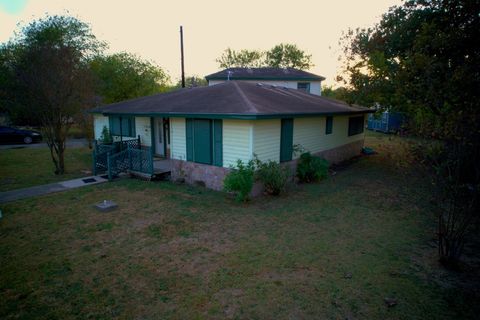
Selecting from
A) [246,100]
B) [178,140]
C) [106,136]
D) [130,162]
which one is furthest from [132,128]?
[246,100]

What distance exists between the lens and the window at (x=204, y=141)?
10.5 meters

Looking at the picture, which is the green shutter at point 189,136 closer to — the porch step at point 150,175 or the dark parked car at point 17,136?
the porch step at point 150,175

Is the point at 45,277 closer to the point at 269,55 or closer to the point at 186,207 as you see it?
the point at 186,207

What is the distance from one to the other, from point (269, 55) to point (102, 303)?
62838 mm

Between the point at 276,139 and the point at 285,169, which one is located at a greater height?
the point at 276,139

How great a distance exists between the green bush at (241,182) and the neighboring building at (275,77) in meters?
22.2

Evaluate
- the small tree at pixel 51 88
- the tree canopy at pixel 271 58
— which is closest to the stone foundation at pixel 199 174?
the small tree at pixel 51 88

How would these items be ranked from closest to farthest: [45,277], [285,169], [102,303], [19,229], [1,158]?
[102,303] < [45,277] < [19,229] < [285,169] < [1,158]

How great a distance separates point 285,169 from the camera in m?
10.3

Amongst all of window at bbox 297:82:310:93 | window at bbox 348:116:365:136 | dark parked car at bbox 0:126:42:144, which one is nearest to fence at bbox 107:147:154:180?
window at bbox 348:116:365:136

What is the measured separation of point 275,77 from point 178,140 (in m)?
21.4

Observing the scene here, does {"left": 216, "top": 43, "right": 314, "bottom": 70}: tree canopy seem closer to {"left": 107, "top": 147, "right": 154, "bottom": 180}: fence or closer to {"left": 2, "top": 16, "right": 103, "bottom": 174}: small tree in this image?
{"left": 2, "top": 16, "right": 103, "bottom": 174}: small tree

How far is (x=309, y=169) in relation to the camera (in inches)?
473

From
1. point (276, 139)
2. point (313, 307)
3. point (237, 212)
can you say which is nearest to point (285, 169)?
point (276, 139)
